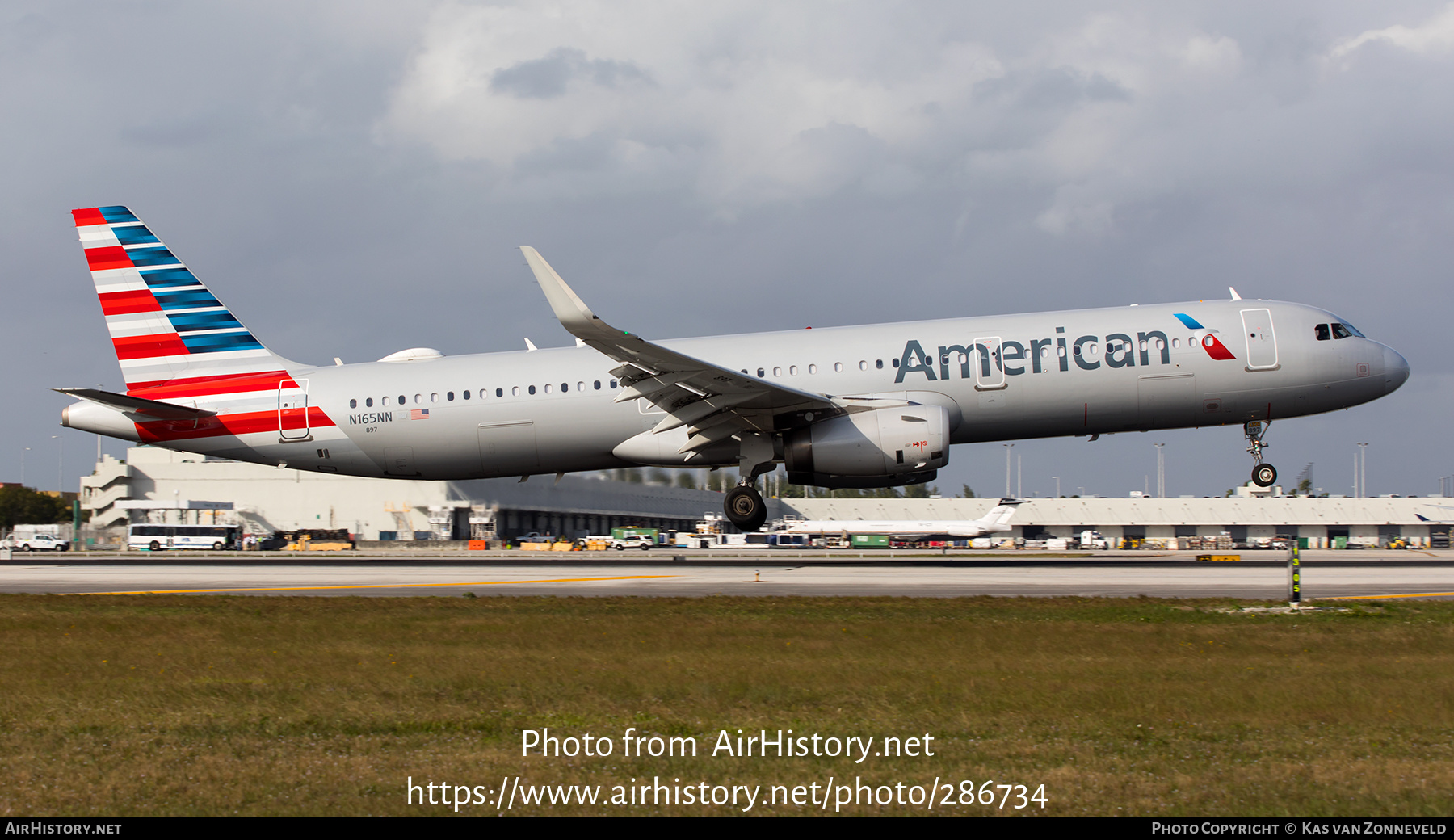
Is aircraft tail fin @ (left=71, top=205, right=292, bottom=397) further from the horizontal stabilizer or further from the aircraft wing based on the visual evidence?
the aircraft wing

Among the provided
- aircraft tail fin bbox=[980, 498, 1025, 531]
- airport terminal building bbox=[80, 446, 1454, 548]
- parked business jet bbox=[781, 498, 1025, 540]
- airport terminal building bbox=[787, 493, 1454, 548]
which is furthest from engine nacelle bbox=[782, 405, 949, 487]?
airport terminal building bbox=[787, 493, 1454, 548]

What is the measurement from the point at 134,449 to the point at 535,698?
85.0 metres

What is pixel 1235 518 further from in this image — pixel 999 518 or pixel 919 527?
pixel 919 527

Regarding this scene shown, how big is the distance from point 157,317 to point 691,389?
45.9ft

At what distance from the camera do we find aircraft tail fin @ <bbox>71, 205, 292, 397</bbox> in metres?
28.1

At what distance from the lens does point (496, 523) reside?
2408 inches

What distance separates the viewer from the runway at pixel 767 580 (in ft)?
67.5

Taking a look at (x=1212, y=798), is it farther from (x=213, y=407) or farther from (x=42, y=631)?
(x=213, y=407)

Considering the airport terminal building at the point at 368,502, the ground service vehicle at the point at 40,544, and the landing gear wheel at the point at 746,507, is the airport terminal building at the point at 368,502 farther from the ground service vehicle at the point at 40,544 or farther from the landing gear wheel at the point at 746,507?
the landing gear wheel at the point at 746,507

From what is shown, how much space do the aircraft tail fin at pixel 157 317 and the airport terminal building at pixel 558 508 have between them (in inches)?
942

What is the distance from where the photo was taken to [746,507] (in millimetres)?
26875

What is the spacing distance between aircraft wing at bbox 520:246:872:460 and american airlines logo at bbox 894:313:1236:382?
6.47 feet

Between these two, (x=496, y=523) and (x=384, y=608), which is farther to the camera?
(x=496, y=523)
